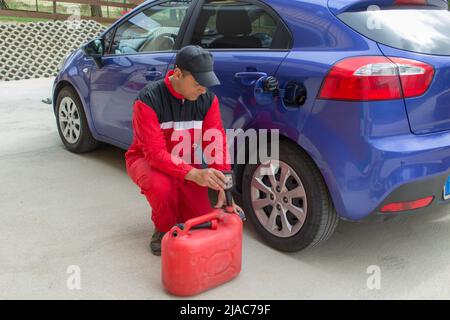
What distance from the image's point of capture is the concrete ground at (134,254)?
8.61 feet

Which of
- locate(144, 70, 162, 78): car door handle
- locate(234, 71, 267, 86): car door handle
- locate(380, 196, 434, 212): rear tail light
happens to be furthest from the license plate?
locate(144, 70, 162, 78): car door handle

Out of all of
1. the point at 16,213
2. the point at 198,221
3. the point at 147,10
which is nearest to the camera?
the point at 198,221

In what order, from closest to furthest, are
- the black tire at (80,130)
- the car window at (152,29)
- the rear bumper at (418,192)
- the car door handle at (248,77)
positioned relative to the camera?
the rear bumper at (418,192) < the car door handle at (248,77) < the car window at (152,29) < the black tire at (80,130)

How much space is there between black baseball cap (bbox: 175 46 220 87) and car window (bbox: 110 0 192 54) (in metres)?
1.15

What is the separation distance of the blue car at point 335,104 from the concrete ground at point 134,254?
240 millimetres

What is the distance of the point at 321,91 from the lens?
2.59 meters

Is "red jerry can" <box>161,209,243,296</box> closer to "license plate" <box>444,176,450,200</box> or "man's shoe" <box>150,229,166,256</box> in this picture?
"man's shoe" <box>150,229,166,256</box>

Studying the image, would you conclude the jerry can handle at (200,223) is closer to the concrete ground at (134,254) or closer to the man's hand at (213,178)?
the man's hand at (213,178)

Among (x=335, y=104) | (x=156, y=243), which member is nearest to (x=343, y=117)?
(x=335, y=104)

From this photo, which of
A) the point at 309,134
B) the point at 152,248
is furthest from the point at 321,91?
the point at 152,248

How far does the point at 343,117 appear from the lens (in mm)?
2510

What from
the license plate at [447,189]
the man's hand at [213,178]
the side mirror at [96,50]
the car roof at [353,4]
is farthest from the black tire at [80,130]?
the license plate at [447,189]

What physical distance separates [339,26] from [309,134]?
59 cm

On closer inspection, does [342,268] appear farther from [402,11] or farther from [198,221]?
[402,11]
